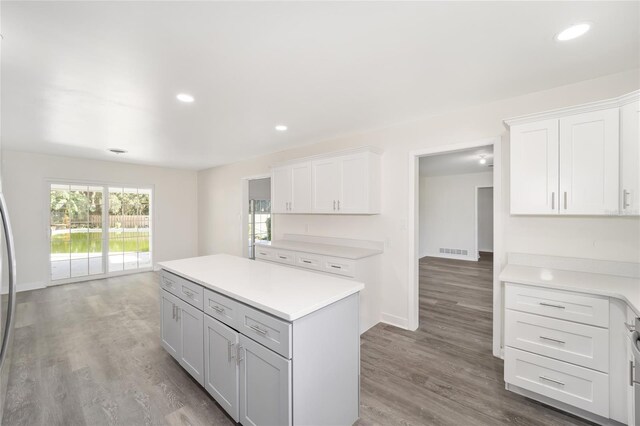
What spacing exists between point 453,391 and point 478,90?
2606 millimetres

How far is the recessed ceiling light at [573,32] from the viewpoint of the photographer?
1582mm

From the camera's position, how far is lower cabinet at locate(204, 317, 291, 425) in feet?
4.67

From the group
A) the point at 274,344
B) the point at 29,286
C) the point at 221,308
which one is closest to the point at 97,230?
the point at 29,286

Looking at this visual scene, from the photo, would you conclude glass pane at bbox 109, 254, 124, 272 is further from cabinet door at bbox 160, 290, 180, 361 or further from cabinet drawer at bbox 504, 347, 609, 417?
cabinet drawer at bbox 504, 347, 609, 417

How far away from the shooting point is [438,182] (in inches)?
325

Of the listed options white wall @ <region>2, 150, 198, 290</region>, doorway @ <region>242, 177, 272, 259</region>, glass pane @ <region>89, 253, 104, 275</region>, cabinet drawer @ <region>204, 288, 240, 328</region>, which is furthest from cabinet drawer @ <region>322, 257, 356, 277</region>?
glass pane @ <region>89, 253, 104, 275</region>

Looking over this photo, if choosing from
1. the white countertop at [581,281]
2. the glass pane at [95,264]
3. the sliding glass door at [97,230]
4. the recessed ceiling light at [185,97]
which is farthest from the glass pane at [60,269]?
the white countertop at [581,281]

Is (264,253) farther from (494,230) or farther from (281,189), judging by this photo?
(494,230)

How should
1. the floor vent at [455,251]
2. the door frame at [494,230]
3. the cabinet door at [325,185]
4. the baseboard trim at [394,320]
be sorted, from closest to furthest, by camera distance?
the door frame at [494,230] < the baseboard trim at [394,320] < the cabinet door at [325,185] < the floor vent at [455,251]

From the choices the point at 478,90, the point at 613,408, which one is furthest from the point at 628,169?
the point at 613,408

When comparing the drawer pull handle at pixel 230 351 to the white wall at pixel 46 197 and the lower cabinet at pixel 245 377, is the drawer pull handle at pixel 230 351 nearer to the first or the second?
the lower cabinet at pixel 245 377

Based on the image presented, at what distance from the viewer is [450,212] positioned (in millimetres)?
7969

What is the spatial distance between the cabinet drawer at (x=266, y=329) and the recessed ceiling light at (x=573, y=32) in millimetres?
2414

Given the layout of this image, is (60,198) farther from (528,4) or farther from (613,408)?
(613,408)
